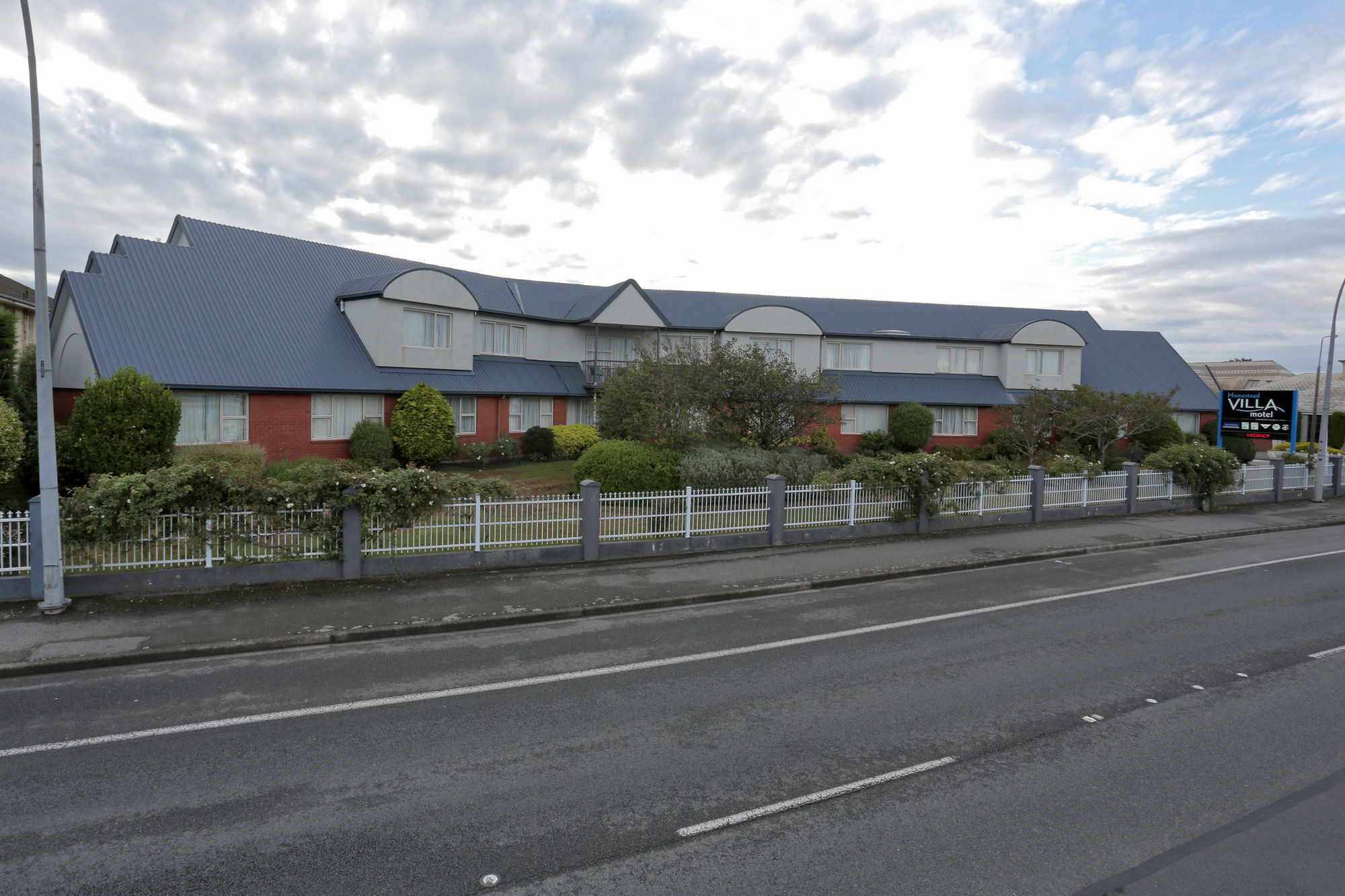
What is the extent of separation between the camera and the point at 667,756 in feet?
19.3

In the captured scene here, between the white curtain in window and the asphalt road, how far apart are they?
46.2 ft

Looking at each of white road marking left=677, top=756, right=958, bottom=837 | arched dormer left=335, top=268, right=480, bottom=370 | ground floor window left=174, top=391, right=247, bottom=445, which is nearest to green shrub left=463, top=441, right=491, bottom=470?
arched dormer left=335, top=268, right=480, bottom=370

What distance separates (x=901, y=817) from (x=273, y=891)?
374cm

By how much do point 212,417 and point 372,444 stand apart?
4.04 metres

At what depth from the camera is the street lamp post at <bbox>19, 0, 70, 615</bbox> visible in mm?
9344

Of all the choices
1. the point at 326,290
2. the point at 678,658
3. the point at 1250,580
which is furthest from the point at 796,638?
the point at 326,290

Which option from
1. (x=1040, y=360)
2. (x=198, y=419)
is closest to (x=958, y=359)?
(x=1040, y=360)

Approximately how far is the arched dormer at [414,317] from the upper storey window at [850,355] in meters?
16.2

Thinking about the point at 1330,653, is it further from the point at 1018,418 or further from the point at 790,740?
the point at 1018,418

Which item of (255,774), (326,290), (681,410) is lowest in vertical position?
(255,774)

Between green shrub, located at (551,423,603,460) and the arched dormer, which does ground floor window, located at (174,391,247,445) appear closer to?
the arched dormer

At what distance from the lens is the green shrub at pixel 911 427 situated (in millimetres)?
32156

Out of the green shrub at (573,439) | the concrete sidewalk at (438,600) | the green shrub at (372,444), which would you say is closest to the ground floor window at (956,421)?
the green shrub at (573,439)

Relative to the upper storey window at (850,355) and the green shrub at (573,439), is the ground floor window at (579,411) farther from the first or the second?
the upper storey window at (850,355)
